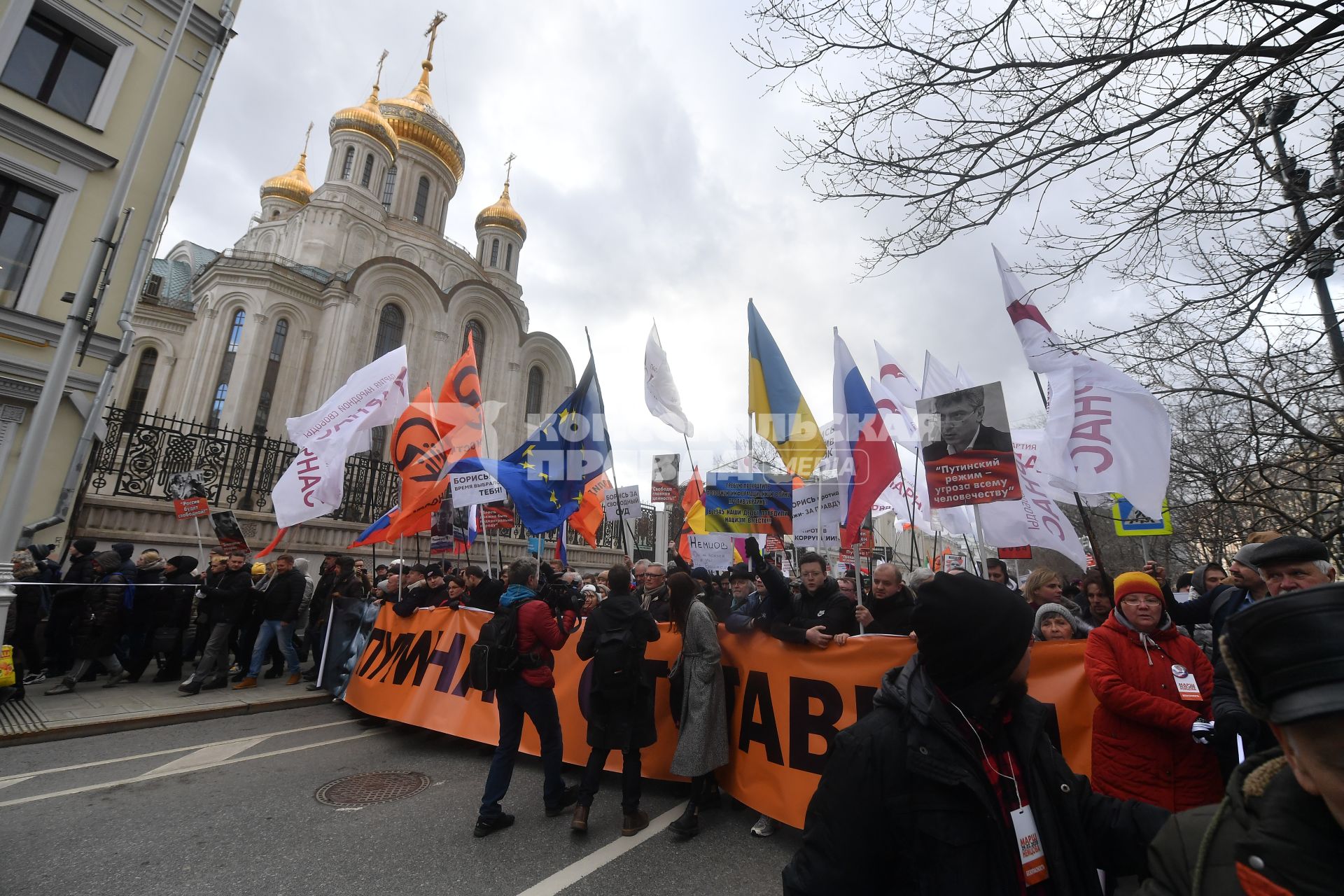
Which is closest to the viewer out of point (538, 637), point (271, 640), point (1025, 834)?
point (1025, 834)

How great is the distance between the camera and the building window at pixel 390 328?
31.1m

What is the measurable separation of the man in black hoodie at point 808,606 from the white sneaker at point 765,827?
4.21ft

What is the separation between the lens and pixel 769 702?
4.89 meters

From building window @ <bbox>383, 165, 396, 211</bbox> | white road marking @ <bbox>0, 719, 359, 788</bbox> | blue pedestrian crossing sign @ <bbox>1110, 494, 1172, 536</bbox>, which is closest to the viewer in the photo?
white road marking @ <bbox>0, 719, 359, 788</bbox>

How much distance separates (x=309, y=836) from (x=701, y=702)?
287 centimetres

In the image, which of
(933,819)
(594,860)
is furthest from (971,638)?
(594,860)

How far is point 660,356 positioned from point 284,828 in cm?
697

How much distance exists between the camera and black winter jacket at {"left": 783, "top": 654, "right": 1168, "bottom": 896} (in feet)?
5.01

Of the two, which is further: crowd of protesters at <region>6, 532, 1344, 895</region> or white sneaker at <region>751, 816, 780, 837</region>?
white sneaker at <region>751, 816, 780, 837</region>

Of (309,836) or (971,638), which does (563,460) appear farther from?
(971,638)

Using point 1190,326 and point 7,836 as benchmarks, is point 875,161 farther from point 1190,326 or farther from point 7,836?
point 7,836

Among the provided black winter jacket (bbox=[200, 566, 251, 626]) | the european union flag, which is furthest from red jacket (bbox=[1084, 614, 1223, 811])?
black winter jacket (bbox=[200, 566, 251, 626])

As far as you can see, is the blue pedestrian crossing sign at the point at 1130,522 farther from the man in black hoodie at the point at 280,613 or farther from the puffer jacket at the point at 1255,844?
the man in black hoodie at the point at 280,613

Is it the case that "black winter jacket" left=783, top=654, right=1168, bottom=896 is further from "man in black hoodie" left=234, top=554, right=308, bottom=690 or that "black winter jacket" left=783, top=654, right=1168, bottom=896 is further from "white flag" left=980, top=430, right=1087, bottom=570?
"man in black hoodie" left=234, top=554, right=308, bottom=690
